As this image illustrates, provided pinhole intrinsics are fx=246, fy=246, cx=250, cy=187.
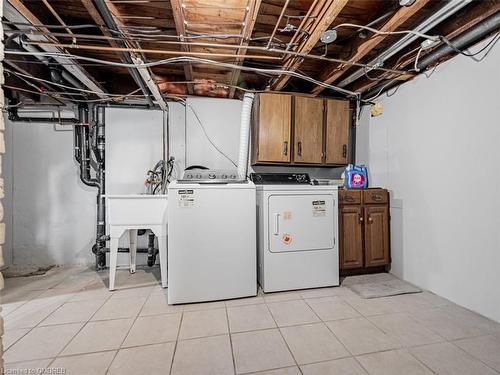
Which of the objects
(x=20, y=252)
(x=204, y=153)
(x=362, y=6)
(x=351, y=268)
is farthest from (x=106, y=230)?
(x=362, y=6)

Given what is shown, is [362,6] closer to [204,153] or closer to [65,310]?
[204,153]

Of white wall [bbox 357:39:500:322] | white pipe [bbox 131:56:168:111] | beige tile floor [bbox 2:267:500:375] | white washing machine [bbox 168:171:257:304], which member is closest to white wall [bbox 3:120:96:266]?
beige tile floor [bbox 2:267:500:375]

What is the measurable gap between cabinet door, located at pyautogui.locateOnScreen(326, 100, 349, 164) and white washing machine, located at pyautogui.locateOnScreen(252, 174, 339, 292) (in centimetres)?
78

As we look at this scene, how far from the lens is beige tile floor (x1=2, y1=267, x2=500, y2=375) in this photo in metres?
1.48

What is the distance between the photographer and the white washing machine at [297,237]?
246 centimetres

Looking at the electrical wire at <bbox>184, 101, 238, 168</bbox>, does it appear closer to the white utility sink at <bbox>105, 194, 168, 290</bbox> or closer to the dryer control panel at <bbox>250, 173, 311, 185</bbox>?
the dryer control panel at <bbox>250, 173, 311, 185</bbox>

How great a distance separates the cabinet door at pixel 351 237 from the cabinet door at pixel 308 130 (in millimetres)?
777

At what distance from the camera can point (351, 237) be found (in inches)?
111

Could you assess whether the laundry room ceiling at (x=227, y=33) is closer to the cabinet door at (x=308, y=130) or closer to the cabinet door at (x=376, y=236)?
the cabinet door at (x=308, y=130)

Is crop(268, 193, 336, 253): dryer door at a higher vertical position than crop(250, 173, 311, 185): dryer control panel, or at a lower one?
lower

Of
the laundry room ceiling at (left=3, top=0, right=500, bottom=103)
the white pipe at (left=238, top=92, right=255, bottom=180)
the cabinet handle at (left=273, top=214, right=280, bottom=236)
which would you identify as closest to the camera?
the laundry room ceiling at (left=3, top=0, right=500, bottom=103)

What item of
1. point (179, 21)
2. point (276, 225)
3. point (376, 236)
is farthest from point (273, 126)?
point (376, 236)

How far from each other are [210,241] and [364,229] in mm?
1802

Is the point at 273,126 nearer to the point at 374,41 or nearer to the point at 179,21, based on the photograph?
the point at 374,41
